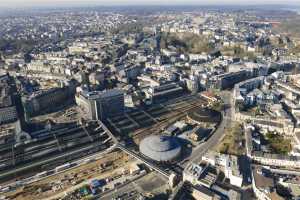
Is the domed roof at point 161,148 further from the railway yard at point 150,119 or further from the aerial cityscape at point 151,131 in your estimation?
the railway yard at point 150,119

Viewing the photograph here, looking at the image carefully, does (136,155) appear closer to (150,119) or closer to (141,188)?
(141,188)

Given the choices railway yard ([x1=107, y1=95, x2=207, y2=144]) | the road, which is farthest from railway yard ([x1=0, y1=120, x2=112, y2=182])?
the road

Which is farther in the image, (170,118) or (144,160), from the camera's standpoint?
(170,118)

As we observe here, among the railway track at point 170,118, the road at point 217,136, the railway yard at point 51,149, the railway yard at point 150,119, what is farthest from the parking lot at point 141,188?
the railway track at point 170,118

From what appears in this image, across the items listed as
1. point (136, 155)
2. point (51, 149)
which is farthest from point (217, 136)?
point (51, 149)

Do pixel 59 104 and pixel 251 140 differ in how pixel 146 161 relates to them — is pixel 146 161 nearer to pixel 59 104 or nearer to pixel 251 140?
pixel 251 140

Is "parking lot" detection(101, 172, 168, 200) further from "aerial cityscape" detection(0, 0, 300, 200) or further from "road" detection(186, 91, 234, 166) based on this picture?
"road" detection(186, 91, 234, 166)
